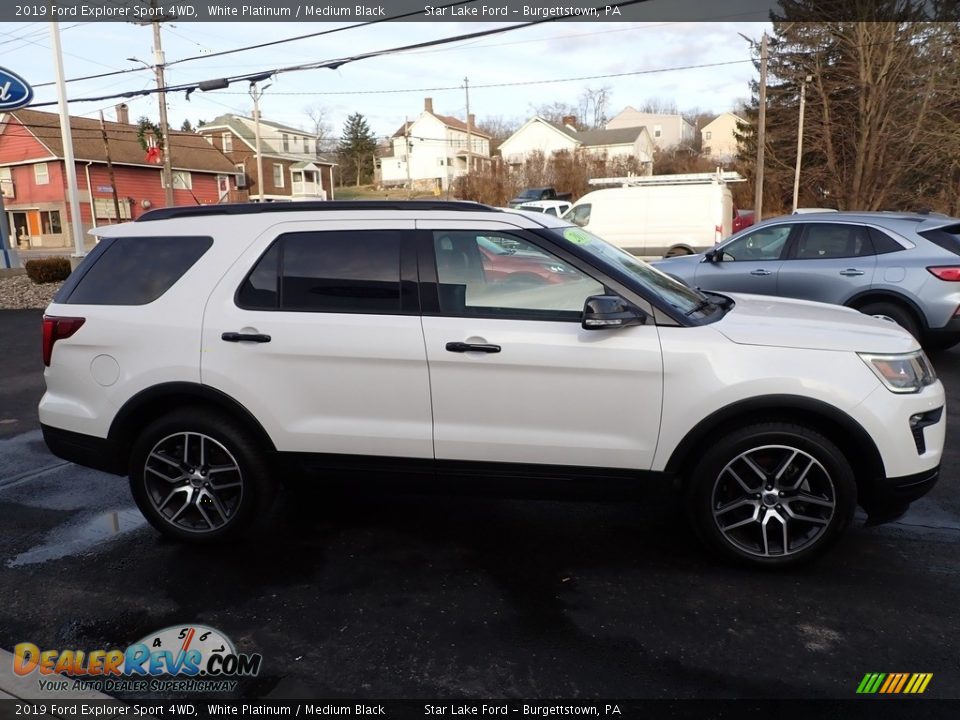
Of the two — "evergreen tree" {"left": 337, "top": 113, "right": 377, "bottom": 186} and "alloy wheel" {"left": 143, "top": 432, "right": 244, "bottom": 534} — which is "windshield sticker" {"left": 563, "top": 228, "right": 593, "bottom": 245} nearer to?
"alloy wheel" {"left": 143, "top": 432, "right": 244, "bottom": 534}

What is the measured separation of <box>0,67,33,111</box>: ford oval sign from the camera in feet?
52.5

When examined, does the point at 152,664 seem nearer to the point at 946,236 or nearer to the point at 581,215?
the point at 946,236

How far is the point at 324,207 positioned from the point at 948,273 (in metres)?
6.97

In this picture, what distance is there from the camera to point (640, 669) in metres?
2.88

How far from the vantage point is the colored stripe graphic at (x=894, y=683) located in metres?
2.73

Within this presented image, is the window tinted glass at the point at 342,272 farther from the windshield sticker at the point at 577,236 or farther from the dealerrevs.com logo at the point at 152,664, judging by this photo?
the dealerrevs.com logo at the point at 152,664

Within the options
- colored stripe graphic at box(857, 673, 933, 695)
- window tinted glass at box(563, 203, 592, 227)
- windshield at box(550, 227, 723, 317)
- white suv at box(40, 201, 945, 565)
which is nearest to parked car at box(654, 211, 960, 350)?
windshield at box(550, 227, 723, 317)

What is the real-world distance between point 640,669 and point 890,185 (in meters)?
36.8

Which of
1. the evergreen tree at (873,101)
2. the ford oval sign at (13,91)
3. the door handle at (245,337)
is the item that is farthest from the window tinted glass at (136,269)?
the evergreen tree at (873,101)

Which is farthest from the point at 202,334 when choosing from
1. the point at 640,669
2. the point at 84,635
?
the point at 640,669

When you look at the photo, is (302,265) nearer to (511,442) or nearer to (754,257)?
(511,442)

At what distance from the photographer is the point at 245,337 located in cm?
375

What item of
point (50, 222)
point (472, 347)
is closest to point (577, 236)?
point (472, 347)

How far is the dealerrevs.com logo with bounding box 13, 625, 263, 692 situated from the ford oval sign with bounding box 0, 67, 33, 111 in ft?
56.3
